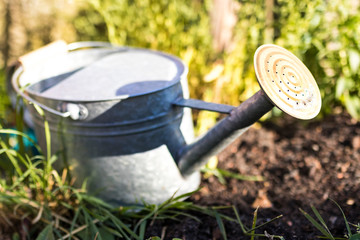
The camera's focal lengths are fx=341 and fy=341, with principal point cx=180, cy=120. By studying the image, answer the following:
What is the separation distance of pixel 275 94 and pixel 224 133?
294 millimetres

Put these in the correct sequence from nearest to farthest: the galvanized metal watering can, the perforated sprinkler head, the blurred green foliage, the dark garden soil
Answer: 1. the perforated sprinkler head
2. the galvanized metal watering can
3. the dark garden soil
4. the blurred green foliage

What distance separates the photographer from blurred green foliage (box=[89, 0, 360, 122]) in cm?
177

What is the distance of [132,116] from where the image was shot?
1.27m

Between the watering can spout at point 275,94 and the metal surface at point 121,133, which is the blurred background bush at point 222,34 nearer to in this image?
the metal surface at point 121,133

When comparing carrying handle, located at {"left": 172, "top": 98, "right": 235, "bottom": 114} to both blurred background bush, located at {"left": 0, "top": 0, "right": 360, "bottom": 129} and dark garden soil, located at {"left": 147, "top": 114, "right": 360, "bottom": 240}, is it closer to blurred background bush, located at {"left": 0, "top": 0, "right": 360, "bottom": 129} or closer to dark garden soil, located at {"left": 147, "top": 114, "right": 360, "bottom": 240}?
dark garden soil, located at {"left": 147, "top": 114, "right": 360, "bottom": 240}

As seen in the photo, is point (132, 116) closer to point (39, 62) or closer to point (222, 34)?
point (39, 62)

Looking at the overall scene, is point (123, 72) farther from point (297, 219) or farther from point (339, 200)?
point (339, 200)

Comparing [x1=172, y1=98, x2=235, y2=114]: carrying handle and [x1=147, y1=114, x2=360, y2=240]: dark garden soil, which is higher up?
[x1=172, y1=98, x2=235, y2=114]: carrying handle

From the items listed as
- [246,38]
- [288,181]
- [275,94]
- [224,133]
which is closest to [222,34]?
[246,38]

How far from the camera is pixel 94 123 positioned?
1.27 metres

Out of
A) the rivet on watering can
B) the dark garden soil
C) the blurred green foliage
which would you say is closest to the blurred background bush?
the blurred green foliage

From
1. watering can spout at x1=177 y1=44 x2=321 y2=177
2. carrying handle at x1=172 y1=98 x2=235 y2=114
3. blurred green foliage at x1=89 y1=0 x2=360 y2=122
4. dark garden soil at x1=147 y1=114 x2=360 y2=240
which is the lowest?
dark garden soil at x1=147 y1=114 x2=360 y2=240

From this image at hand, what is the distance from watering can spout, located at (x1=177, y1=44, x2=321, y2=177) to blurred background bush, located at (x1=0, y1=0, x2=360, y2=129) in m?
0.70

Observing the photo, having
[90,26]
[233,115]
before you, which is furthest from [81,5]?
[233,115]
